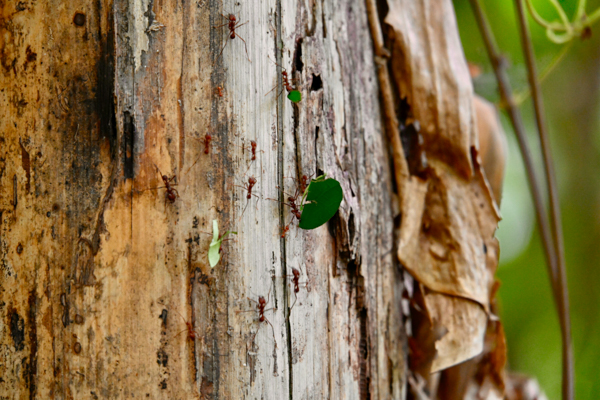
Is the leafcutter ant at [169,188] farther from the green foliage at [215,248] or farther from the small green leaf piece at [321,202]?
the small green leaf piece at [321,202]

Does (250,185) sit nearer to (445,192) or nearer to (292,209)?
(292,209)

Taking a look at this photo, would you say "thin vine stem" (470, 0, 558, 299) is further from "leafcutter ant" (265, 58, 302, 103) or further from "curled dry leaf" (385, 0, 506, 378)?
"leafcutter ant" (265, 58, 302, 103)

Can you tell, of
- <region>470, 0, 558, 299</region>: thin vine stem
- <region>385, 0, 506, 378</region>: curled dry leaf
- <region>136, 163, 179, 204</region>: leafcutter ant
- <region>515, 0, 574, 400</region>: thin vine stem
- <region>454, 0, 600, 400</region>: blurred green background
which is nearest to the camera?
<region>136, 163, 179, 204</region>: leafcutter ant

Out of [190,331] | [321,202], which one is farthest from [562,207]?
[190,331]

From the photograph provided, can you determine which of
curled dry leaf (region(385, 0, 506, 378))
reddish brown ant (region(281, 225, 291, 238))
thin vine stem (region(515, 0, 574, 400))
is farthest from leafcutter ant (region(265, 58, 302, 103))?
thin vine stem (region(515, 0, 574, 400))

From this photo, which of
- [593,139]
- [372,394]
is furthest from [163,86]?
[593,139]

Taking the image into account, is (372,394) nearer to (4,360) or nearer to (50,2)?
(4,360)
